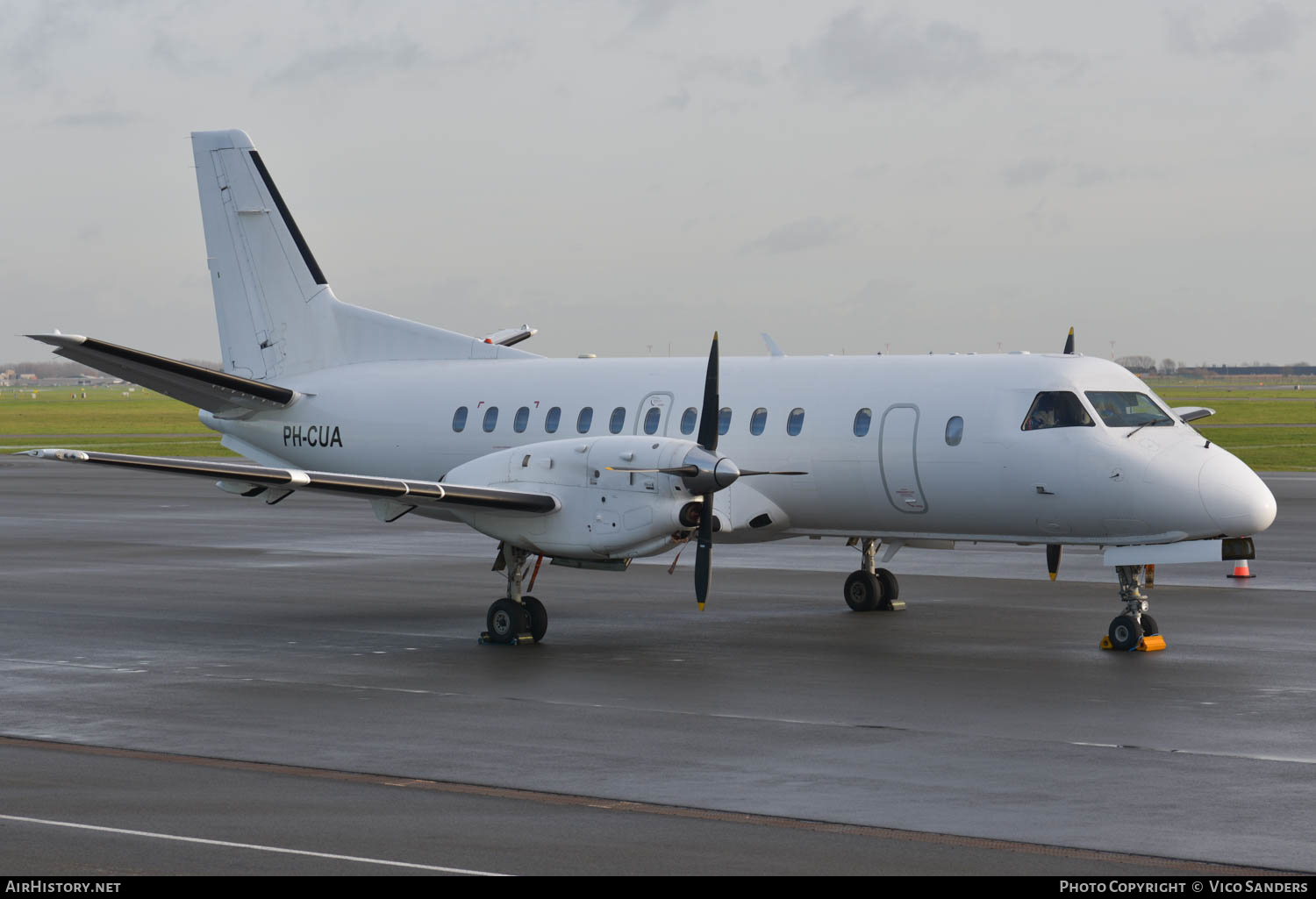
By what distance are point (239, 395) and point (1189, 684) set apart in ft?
44.8

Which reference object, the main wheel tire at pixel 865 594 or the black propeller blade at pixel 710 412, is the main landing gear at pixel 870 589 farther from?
the black propeller blade at pixel 710 412

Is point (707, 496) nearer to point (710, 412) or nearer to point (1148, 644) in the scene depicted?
point (710, 412)

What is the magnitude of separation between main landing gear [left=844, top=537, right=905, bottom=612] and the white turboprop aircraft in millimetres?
30

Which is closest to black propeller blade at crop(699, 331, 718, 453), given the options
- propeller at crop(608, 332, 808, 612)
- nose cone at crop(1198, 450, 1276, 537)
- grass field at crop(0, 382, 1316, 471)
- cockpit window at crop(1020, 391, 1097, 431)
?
propeller at crop(608, 332, 808, 612)

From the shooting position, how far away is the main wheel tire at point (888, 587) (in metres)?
20.6

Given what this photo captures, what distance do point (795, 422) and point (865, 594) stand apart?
2794mm

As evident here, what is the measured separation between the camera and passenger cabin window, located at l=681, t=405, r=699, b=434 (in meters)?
19.7

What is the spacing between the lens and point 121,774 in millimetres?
10750

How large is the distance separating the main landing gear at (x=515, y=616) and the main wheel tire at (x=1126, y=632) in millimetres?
6137

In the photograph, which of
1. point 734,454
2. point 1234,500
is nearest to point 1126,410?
point 1234,500

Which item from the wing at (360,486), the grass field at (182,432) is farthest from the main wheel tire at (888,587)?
the grass field at (182,432)

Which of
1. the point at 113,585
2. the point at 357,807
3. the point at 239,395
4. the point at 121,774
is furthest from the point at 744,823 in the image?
the point at 113,585

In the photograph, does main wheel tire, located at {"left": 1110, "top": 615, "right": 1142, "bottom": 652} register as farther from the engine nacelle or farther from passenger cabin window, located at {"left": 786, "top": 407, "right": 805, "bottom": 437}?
the engine nacelle

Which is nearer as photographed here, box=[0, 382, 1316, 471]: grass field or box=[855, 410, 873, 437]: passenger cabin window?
→ box=[855, 410, 873, 437]: passenger cabin window
